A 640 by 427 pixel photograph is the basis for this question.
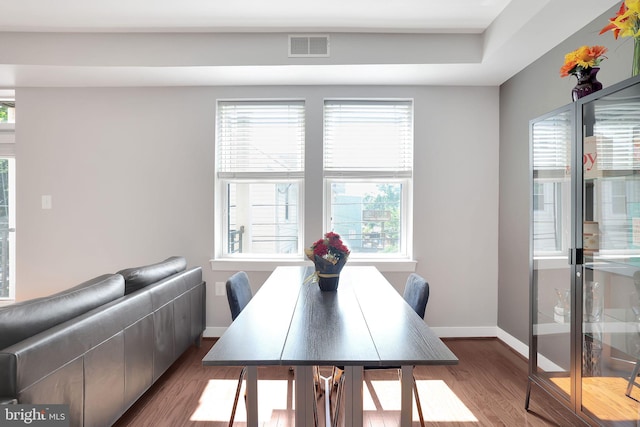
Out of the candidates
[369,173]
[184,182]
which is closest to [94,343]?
[184,182]

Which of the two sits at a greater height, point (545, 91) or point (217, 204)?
Answer: point (545, 91)

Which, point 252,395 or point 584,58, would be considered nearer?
point 252,395

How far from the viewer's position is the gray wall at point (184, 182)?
3578 millimetres

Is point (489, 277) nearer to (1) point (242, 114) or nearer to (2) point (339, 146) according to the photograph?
(2) point (339, 146)

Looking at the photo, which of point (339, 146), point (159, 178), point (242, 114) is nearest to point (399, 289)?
point (339, 146)

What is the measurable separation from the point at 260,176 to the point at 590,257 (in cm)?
274

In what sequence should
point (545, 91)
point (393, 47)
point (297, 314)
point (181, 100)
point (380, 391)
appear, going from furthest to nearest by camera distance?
point (181, 100), point (393, 47), point (545, 91), point (380, 391), point (297, 314)

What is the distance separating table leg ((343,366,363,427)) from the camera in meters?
1.31

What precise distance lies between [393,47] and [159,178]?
2.49m

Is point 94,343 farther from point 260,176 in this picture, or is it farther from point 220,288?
point 260,176

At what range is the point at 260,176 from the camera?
368cm

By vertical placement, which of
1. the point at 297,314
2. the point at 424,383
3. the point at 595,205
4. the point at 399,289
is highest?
the point at 595,205

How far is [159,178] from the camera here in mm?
3617

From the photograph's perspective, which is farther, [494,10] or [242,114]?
[242,114]
